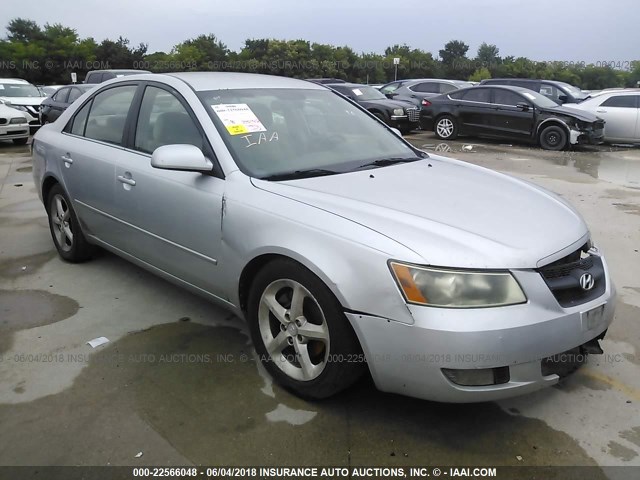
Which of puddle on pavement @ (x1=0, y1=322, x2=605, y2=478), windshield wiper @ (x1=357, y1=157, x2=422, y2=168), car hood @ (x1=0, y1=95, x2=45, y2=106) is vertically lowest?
puddle on pavement @ (x1=0, y1=322, x2=605, y2=478)

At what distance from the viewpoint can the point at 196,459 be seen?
240 centimetres

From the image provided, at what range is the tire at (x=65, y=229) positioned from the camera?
178 inches

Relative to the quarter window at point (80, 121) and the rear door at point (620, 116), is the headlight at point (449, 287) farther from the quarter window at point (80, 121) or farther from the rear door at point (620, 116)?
the rear door at point (620, 116)

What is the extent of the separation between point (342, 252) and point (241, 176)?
852mm

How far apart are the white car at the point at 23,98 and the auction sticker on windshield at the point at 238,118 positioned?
1378cm

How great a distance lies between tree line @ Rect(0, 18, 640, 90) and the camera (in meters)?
44.3

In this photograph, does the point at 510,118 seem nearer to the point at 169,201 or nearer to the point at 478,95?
the point at 478,95

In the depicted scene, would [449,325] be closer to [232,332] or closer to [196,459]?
[196,459]

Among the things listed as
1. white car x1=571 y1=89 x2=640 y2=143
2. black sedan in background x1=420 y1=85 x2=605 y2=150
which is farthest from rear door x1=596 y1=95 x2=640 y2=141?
black sedan in background x1=420 y1=85 x2=605 y2=150

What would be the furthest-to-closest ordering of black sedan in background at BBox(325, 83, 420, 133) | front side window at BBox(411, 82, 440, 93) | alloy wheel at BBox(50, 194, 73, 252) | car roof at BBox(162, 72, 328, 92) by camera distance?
front side window at BBox(411, 82, 440, 93), black sedan in background at BBox(325, 83, 420, 133), alloy wheel at BBox(50, 194, 73, 252), car roof at BBox(162, 72, 328, 92)

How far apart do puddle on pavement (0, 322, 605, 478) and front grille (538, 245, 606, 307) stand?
2.10ft

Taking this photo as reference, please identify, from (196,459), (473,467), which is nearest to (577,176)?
(473,467)

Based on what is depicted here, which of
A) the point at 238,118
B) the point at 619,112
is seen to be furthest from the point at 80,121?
the point at 619,112

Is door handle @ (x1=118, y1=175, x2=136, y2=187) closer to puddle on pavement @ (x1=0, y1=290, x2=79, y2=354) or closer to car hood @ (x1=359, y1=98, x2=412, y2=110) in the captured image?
puddle on pavement @ (x1=0, y1=290, x2=79, y2=354)
